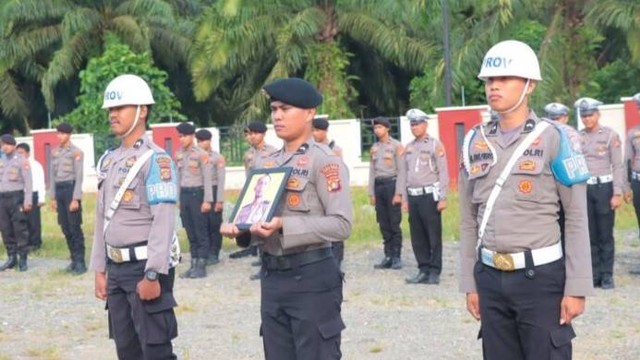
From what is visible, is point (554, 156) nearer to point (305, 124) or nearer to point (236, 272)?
point (305, 124)

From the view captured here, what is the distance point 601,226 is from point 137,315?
7175mm

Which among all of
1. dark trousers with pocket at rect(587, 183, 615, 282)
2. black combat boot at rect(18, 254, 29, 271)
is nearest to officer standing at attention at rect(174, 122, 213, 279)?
black combat boot at rect(18, 254, 29, 271)

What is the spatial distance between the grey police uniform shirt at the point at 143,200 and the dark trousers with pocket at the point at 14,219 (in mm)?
10063

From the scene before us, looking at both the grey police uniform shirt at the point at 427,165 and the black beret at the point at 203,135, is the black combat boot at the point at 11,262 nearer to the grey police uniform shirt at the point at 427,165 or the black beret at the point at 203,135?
the black beret at the point at 203,135

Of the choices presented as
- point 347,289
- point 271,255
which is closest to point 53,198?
point 347,289

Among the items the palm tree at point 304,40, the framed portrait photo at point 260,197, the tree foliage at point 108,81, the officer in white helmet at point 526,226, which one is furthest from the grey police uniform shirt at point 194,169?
the tree foliage at point 108,81

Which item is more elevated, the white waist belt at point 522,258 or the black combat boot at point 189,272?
the white waist belt at point 522,258

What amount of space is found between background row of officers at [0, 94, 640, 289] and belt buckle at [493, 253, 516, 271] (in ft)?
18.9

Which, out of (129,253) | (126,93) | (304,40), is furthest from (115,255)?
(304,40)

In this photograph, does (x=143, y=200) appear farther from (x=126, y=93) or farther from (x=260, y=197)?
(x=260, y=197)

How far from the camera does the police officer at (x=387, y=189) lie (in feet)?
48.6

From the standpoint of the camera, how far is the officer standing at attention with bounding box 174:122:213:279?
607 inches

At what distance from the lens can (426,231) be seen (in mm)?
13383

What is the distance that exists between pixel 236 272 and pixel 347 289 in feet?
8.48
